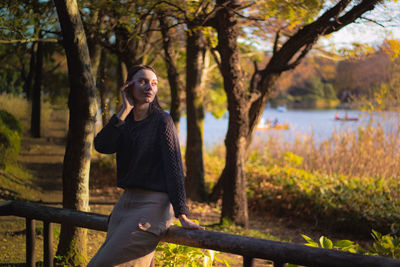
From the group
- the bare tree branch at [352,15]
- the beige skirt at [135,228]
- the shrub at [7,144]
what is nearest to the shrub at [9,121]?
the shrub at [7,144]

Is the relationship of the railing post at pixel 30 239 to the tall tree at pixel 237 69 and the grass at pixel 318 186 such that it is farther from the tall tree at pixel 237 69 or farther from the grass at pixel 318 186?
the tall tree at pixel 237 69

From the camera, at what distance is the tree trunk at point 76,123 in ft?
11.3

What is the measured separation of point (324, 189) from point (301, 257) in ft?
18.0

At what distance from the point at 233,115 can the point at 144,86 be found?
13.3ft

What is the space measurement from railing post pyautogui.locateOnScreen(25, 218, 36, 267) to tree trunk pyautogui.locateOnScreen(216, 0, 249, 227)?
146 inches

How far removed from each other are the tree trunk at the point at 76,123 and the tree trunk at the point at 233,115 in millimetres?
2903

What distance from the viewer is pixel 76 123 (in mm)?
3543

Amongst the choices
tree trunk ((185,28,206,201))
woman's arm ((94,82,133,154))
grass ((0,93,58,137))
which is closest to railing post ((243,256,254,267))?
woman's arm ((94,82,133,154))

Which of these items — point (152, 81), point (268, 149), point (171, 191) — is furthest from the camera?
point (268, 149)

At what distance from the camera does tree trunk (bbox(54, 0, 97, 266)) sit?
11.3 ft

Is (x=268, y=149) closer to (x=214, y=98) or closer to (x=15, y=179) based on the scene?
(x=214, y=98)

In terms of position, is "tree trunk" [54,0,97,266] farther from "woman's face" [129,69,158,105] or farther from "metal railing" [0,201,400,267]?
"woman's face" [129,69,158,105]

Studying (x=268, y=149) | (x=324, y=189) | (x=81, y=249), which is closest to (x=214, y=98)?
(x=268, y=149)

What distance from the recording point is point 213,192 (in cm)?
804
